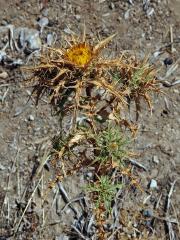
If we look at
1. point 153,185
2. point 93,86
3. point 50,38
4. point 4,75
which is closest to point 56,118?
point 4,75

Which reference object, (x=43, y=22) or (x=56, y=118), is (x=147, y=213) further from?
(x=43, y=22)

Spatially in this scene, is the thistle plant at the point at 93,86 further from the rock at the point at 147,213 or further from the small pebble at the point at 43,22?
the small pebble at the point at 43,22

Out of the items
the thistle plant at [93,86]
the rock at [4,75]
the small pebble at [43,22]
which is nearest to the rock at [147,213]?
the thistle plant at [93,86]

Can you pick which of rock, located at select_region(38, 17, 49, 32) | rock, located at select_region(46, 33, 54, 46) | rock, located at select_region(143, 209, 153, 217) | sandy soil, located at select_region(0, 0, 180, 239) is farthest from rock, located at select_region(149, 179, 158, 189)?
rock, located at select_region(38, 17, 49, 32)

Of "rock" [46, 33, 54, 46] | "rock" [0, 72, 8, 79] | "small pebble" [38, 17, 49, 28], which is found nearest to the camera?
"rock" [0, 72, 8, 79]

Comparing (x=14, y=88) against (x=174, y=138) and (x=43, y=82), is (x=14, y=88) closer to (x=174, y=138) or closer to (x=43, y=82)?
(x=174, y=138)

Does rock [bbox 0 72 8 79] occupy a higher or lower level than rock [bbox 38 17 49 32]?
lower

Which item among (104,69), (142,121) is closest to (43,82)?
(104,69)

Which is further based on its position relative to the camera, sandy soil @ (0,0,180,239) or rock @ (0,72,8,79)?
rock @ (0,72,8,79)

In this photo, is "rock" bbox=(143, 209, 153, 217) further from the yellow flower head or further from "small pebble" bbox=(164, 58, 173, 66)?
the yellow flower head
